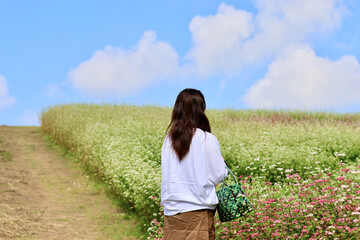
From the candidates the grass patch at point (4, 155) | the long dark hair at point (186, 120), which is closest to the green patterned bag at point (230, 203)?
the long dark hair at point (186, 120)

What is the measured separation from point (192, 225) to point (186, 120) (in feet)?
2.78

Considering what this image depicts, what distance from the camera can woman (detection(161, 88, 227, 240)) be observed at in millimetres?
3043

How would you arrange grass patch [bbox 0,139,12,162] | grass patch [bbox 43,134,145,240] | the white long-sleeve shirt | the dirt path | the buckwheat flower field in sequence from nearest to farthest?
1. the white long-sleeve shirt
2. the buckwheat flower field
3. grass patch [bbox 43,134,145,240]
4. the dirt path
5. grass patch [bbox 0,139,12,162]

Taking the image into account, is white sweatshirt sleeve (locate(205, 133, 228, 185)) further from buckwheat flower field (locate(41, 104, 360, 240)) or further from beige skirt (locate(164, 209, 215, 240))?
buckwheat flower field (locate(41, 104, 360, 240))

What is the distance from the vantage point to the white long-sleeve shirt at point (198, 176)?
3.04m

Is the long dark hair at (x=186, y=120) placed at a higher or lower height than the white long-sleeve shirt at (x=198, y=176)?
higher

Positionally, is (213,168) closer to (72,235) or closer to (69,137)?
(72,235)

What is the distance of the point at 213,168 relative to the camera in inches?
120

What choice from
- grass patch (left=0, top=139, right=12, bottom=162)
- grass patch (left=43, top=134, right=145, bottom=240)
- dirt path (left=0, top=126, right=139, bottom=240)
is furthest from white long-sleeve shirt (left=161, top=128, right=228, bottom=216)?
grass patch (left=0, top=139, right=12, bottom=162)

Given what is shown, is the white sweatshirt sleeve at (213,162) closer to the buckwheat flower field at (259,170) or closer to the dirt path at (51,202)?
the buckwheat flower field at (259,170)

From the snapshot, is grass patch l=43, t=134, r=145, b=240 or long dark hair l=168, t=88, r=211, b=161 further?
grass patch l=43, t=134, r=145, b=240

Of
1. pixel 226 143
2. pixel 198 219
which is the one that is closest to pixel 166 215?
pixel 198 219

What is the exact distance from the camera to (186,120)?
10.2ft

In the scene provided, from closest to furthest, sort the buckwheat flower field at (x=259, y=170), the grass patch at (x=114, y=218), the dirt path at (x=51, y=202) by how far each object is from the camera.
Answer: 1. the buckwheat flower field at (x=259, y=170)
2. the grass patch at (x=114, y=218)
3. the dirt path at (x=51, y=202)
